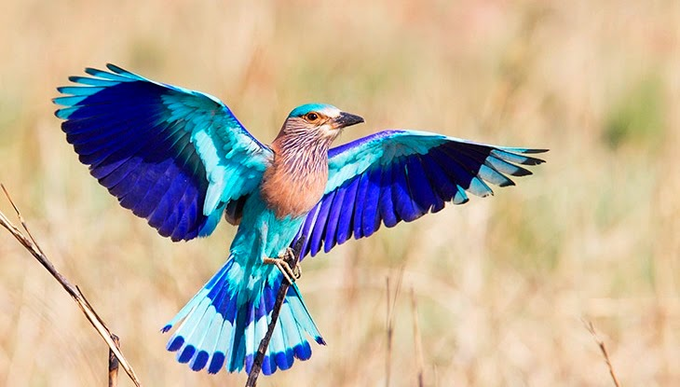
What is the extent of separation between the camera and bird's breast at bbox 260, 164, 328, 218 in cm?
402

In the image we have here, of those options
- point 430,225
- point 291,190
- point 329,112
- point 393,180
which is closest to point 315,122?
point 329,112

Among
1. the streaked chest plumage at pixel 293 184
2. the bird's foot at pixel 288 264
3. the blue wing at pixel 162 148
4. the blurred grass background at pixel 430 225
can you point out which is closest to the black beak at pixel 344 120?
the streaked chest plumage at pixel 293 184

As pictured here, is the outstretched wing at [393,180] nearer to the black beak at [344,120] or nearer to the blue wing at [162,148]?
the black beak at [344,120]

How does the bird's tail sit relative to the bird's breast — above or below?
below

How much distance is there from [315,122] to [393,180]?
31 cm

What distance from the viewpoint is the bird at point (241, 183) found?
3891 mm

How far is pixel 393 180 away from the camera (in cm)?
440

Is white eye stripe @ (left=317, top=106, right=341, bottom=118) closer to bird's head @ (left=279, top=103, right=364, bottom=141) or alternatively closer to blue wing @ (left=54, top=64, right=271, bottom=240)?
bird's head @ (left=279, top=103, right=364, bottom=141)

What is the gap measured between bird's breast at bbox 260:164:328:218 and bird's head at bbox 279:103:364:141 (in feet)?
0.79

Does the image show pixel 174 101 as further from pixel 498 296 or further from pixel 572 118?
pixel 572 118

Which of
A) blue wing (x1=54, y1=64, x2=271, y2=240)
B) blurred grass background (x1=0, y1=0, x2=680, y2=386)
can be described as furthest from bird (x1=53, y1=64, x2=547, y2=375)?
blurred grass background (x1=0, y1=0, x2=680, y2=386)

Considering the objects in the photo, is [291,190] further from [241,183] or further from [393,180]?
[393,180]

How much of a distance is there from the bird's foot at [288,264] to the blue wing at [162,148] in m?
0.23

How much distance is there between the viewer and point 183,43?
41.1 ft
